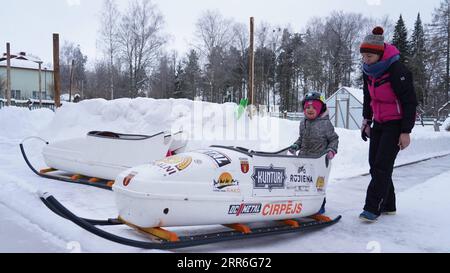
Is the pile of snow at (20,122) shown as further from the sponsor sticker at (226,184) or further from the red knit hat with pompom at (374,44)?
the red knit hat with pompom at (374,44)

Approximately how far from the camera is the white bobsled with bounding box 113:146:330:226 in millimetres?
3256

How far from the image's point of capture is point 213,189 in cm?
345

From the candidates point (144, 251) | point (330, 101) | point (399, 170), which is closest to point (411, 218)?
point (144, 251)

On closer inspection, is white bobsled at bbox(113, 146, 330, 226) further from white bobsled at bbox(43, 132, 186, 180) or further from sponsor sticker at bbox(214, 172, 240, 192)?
white bobsled at bbox(43, 132, 186, 180)

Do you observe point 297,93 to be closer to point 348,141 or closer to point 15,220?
point 348,141

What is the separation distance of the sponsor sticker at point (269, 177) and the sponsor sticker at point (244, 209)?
7.2 inches

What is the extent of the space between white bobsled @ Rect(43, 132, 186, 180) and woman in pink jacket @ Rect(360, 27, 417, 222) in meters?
2.96

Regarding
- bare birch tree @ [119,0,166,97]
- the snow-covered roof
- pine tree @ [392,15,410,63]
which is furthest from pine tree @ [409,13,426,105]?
the snow-covered roof

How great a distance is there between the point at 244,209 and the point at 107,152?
3526mm

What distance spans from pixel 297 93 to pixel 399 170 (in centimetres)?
4711

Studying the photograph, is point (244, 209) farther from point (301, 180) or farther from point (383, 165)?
point (383, 165)

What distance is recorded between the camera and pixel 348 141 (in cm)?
1065

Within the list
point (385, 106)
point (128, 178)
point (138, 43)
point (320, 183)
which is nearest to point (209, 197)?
point (128, 178)

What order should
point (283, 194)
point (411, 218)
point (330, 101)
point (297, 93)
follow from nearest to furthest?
point (283, 194) → point (411, 218) → point (330, 101) → point (297, 93)
